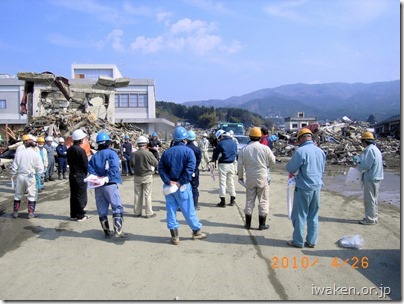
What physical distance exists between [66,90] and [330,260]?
65.6 feet

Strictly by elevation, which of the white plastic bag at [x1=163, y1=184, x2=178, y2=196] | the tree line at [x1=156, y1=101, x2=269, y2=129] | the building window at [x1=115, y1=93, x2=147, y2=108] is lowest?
the white plastic bag at [x1=163, y1=184, x2=178, y2=196]

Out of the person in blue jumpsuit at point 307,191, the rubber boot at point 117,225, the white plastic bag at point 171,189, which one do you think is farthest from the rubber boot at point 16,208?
the person in blue jumpsuit at point 307,191

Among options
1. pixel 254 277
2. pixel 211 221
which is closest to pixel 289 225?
pixel 211 221

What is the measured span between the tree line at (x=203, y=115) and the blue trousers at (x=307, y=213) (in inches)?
2963

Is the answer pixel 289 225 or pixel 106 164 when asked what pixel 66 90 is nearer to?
pixel 106 164

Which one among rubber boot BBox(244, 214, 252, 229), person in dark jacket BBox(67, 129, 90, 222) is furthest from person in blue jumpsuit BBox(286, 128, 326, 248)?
person in dark jacket BBox(67, 129, 90, 222)

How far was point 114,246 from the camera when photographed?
229 inches

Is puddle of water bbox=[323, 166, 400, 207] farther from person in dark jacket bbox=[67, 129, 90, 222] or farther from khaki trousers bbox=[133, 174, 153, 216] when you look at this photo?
person in dark jacket bbox=[67, 129, 90, 222]

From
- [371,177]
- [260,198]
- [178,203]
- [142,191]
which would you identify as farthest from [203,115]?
[178,203]

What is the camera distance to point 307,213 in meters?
5.54

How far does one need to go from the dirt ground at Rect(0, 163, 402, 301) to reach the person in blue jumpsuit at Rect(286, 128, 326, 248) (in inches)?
10.3

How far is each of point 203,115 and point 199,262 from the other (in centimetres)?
7924

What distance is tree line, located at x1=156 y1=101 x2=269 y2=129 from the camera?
82.7 meters

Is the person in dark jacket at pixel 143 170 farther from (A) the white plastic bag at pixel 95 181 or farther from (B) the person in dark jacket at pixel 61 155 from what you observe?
(B) the person in dark jacket at pixel 61 155
